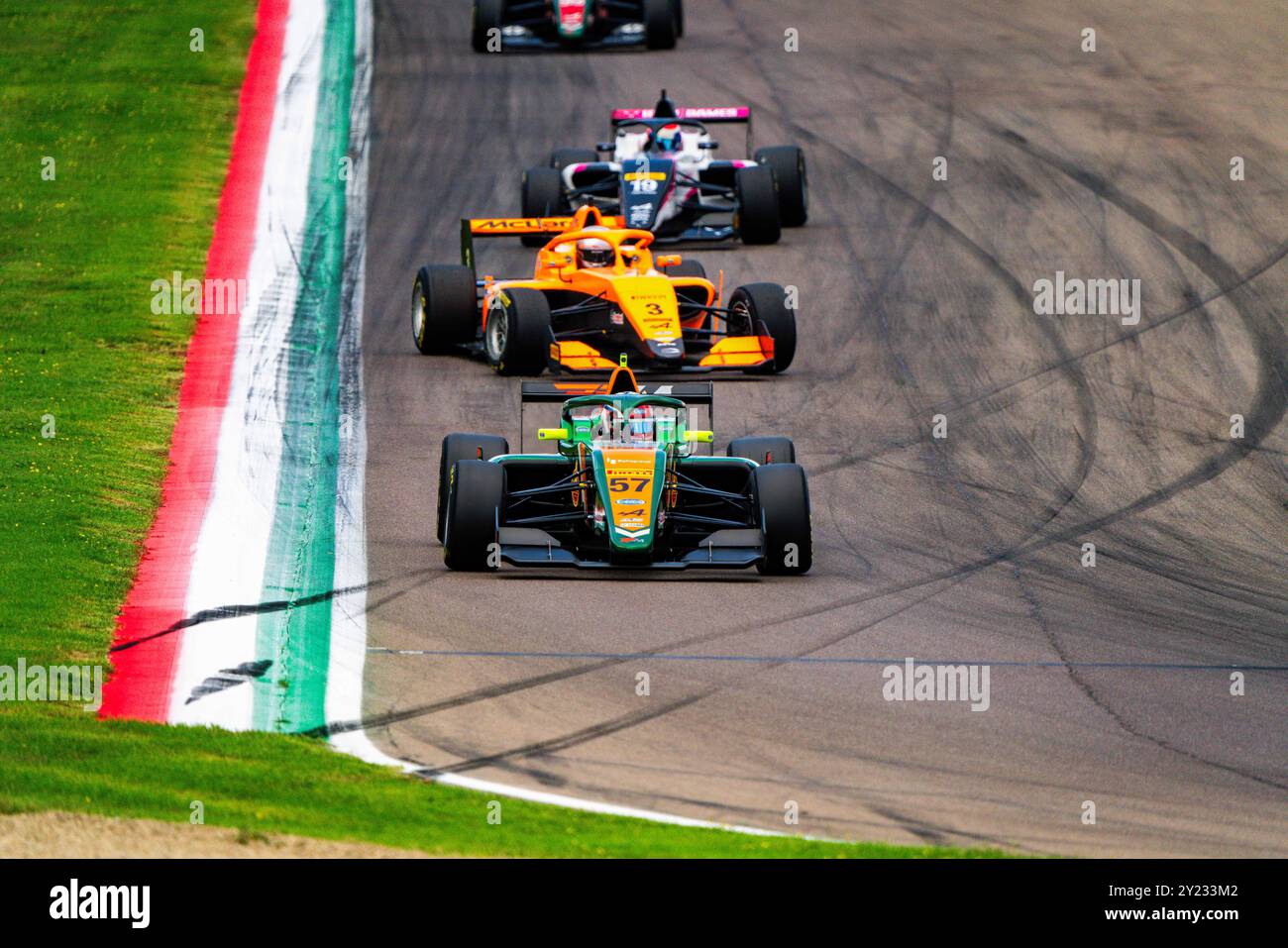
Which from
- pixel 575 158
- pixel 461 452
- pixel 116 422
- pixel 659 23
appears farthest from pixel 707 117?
pixel 461 452

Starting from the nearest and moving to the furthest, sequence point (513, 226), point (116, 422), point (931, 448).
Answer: point (116, 422)
point (931, 448)
point (513, 226)

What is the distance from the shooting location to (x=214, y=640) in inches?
520

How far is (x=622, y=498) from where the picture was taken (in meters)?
15.0

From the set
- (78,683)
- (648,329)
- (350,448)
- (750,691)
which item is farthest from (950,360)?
(78,683)

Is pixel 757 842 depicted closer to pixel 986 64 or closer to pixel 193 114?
pixel 193 114

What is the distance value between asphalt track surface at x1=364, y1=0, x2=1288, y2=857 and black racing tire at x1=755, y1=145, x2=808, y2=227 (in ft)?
1.24

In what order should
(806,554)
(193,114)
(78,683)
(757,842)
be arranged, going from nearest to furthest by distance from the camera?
1. (757,842)
2. (78,683)
3. (806,554)
4. (193,114)

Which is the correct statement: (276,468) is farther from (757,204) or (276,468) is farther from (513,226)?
(757,204)

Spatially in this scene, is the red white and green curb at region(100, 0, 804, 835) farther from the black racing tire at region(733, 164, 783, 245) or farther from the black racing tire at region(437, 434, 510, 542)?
the black racing tire at region(733, 164, 783, 245)

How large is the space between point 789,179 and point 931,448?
8556mm

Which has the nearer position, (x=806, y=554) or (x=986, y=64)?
(x=806, y=554)

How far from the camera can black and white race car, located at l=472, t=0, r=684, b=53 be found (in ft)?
115

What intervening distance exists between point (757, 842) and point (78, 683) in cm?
448

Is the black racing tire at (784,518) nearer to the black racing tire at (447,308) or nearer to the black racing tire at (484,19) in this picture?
the black racing tire at (447,308)
